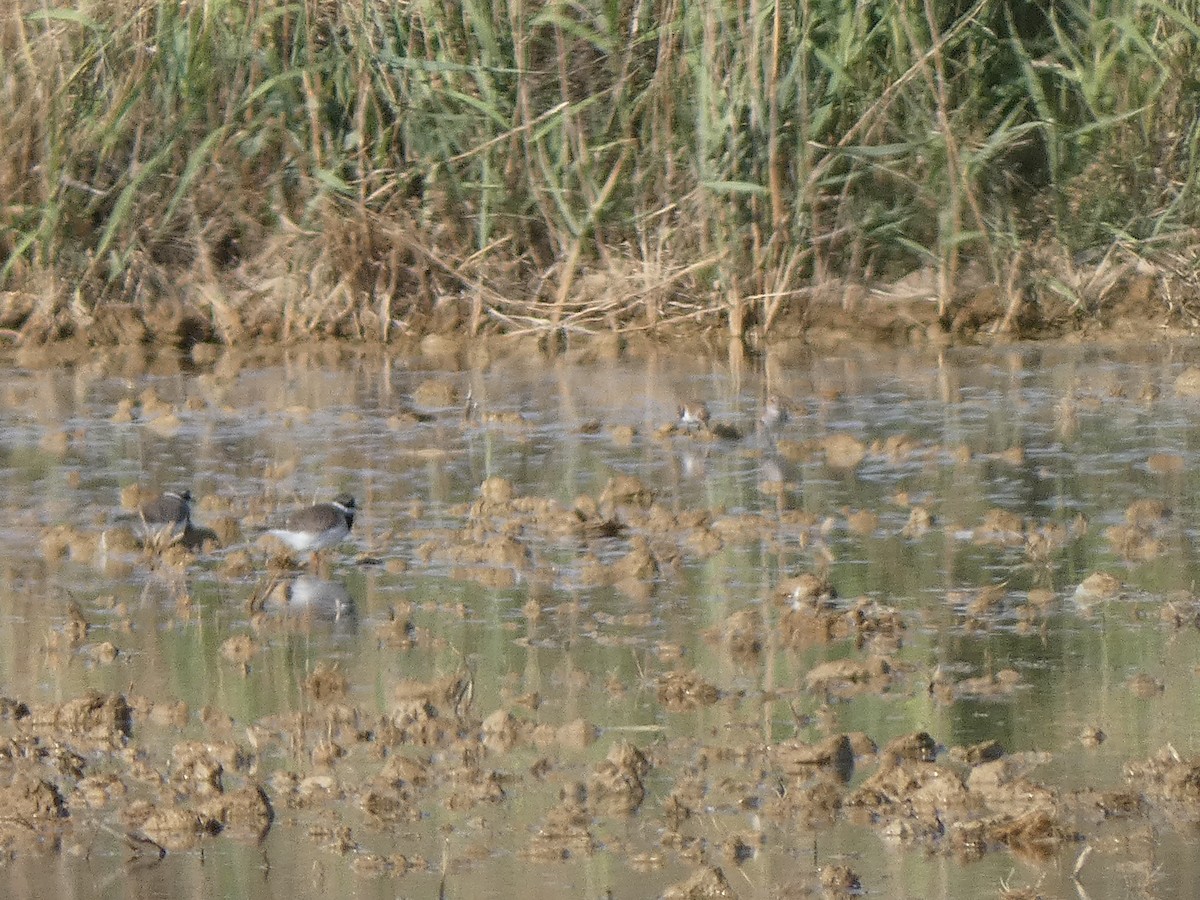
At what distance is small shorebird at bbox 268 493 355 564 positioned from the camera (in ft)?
19.7

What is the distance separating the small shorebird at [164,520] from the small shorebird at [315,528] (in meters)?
0.39

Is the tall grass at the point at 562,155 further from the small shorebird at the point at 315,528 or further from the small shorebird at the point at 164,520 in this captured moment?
the small shorebird at the point at 315,528

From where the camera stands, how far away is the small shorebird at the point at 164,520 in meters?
6.29

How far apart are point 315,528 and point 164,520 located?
574 millimetres

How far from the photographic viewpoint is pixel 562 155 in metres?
10.0

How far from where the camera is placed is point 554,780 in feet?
13.6

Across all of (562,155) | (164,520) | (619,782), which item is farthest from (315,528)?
(562,155)

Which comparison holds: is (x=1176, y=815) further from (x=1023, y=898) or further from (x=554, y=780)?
(x=554, y=780)

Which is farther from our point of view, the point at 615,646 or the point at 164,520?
the point at 164,520

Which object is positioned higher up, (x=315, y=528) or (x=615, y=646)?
(x=315, y=528)

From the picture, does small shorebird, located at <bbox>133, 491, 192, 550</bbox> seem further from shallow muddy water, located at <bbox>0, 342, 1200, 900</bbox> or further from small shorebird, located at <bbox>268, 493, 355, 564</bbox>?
small shorebird, located at <bbox>268, 493, 355, 564</bbox>

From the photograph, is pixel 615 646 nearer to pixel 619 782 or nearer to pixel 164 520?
pixel 619 782

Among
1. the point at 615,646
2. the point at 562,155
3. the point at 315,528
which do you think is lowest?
the point at 615,646

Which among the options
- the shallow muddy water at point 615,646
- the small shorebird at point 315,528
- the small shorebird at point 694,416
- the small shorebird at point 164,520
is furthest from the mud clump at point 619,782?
the small shorebird at point 694,416
